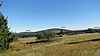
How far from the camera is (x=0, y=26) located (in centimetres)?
3797

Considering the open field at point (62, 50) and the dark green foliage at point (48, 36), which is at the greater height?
the dark green foliage at point (48, 36)

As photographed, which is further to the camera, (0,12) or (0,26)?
(0,12)

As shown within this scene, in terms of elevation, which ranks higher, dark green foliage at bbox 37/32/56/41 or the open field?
dark green foliage at bbox 37/32/56/41

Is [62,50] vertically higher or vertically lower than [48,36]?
lower

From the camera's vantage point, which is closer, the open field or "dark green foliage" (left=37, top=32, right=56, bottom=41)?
the open field

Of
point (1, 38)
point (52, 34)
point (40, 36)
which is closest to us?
point (1, 38)

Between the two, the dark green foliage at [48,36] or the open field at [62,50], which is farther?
the dark green foliage at [48,36]

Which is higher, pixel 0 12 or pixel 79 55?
pixel 0 12

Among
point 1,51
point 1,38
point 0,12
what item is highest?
point 0,12

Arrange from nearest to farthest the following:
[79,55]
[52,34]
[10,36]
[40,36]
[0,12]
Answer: [79,55]
[0,12]
[10,36]
[52,34]
[40,36]

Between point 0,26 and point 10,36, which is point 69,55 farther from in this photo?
point 10,36

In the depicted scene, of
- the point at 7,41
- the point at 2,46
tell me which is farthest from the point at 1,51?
the point at 7,41

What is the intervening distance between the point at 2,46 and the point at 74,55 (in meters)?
18.1

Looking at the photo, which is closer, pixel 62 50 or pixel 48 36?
pixel 62 50
